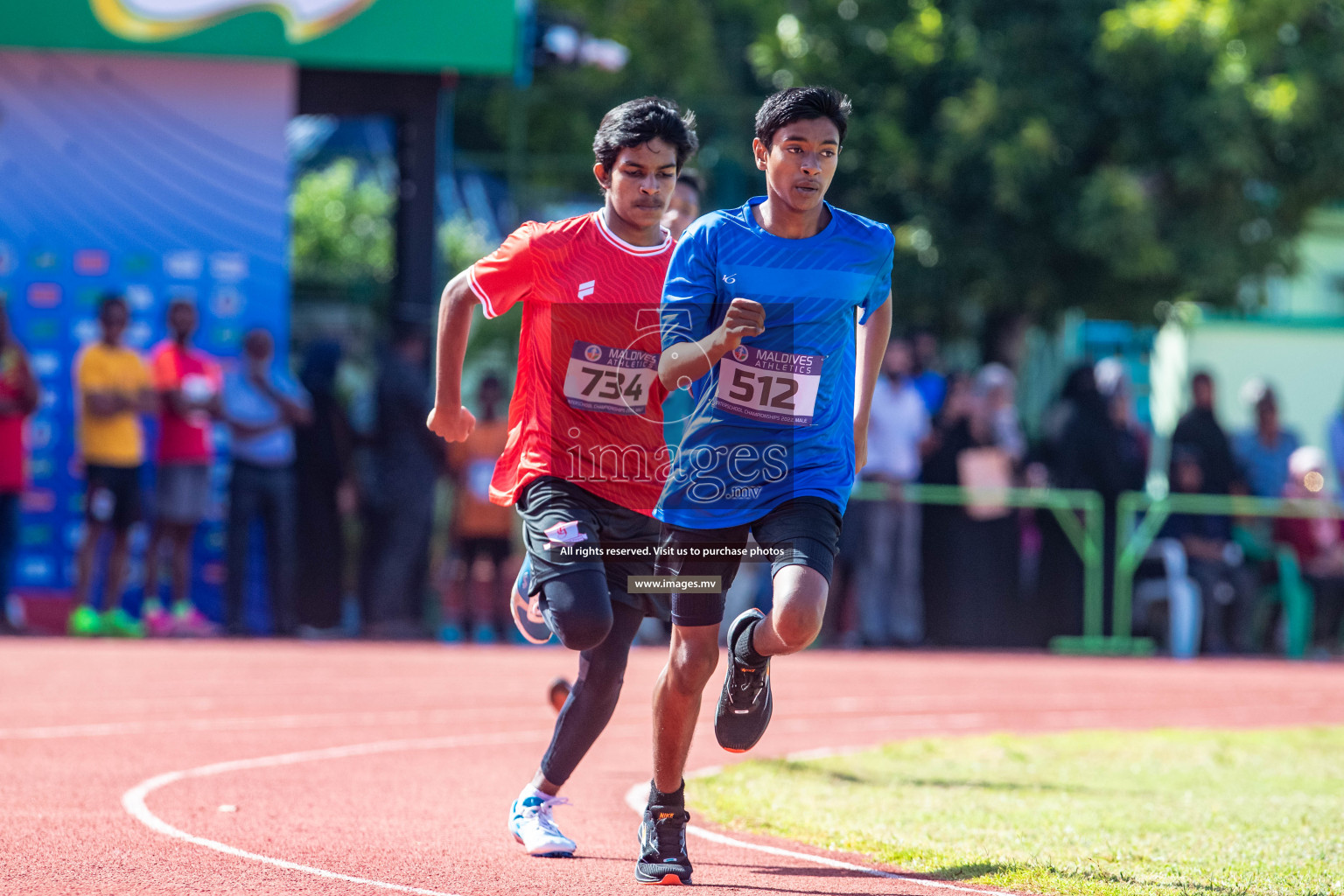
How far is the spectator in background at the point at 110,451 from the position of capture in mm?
13930

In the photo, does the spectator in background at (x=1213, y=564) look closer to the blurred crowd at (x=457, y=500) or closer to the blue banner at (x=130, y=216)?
the blurred crowd at (x=457, y=500)

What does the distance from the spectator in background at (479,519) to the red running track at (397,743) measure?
30.4 inches

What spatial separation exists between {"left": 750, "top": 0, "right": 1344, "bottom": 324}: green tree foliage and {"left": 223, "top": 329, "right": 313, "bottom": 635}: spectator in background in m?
7.46

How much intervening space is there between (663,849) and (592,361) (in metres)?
1.57

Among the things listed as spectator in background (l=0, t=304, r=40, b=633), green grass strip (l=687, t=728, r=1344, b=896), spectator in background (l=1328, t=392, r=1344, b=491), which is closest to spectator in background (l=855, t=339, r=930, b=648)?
spectator in background (l=1328, t=392, r=1344, b=491)

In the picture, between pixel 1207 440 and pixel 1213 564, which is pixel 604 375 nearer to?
pixel 1213 564

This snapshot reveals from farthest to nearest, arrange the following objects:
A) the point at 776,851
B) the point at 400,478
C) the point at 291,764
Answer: the point at 400,478
the point at 291,764
the point at 776,851

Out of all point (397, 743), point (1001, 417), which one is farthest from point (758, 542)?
point (1001, 417)

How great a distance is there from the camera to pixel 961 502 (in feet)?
51.4

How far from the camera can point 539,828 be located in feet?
19.7

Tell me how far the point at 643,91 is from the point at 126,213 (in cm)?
812

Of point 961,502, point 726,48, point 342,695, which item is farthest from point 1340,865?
point 726,48

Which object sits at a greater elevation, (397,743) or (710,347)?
(710,347)

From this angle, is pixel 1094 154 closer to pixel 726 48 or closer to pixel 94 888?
pixel 726 48
